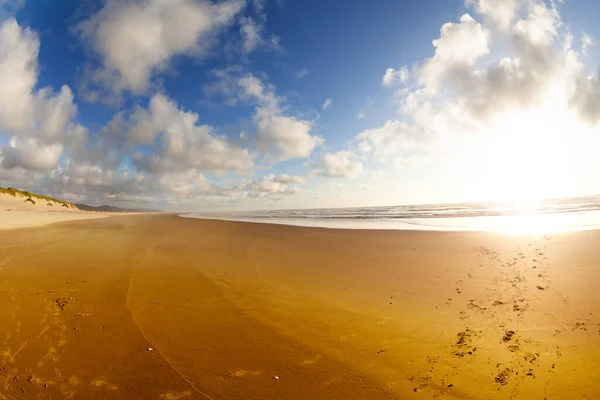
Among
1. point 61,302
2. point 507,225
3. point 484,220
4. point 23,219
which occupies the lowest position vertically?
point 61,302

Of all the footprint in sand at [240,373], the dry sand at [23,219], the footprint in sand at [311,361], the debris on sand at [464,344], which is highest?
the dry sand at [23,219]

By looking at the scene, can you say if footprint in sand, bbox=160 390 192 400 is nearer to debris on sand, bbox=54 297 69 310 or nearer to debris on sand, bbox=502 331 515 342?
debris on sand, bbox=54 297 69 310

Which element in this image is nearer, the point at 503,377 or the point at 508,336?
the point at 503,377

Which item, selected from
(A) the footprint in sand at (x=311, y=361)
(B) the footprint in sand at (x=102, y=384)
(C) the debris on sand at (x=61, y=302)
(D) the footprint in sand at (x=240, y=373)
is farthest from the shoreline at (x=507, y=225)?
(B) the footprint in sand at (x=102, y=384)

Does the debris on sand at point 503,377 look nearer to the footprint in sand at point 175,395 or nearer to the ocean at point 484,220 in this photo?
the footprint in sand at point 175,395

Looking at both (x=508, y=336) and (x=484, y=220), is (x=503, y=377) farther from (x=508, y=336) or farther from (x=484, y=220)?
(x=484, y=220)

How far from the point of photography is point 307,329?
274 inches

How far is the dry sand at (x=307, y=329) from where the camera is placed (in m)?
4.80

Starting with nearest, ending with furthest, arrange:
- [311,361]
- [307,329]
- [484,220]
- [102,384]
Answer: [102,384]
[311,361]
[307,329]
[484,220]

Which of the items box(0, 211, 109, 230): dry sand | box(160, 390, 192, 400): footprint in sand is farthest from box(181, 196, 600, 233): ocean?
box(0, 211, 109, 230): dry sand

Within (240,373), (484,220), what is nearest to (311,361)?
(240,373)

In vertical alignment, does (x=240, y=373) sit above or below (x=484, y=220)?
below

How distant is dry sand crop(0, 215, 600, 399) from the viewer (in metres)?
4.80

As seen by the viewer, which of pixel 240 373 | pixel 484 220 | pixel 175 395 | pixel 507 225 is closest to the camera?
pixel 175 395
